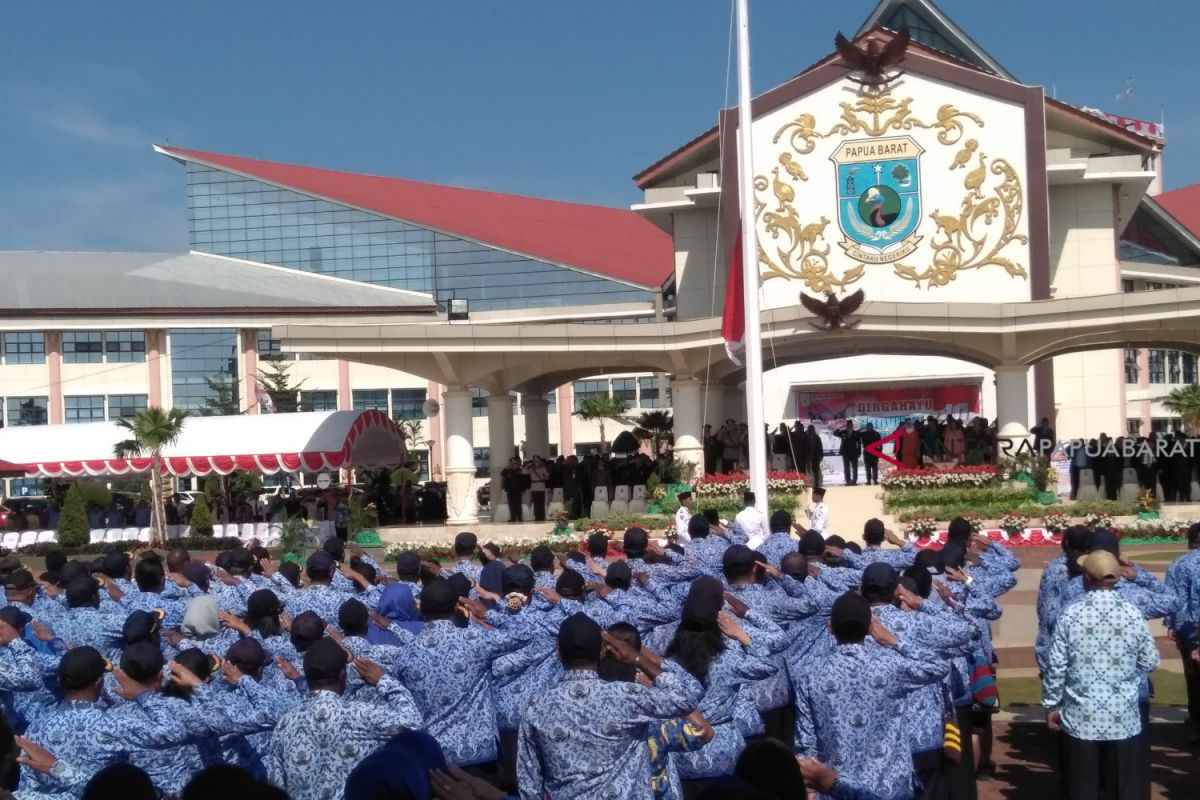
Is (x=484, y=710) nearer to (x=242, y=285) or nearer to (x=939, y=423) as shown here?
(x=939, y=423)

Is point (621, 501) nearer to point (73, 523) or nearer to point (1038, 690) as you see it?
point (73, 523)

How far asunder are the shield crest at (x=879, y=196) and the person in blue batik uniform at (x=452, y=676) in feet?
85.6

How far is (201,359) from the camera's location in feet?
176

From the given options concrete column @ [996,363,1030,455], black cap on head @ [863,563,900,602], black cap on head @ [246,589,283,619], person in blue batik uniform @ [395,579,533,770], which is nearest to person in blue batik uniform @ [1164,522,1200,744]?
black cap on head @ [863,563,900,602]

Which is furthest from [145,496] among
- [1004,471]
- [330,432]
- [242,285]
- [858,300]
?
[1004,471]

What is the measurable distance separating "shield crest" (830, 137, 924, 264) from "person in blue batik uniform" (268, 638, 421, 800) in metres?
27.5

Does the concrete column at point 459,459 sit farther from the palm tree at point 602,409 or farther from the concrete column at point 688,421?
the palm tree at point 602,409

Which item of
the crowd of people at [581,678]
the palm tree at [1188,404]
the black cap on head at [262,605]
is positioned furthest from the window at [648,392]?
the black cap on head at [262,605]

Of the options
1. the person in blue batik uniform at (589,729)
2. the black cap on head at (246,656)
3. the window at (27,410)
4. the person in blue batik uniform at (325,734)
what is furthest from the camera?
the window at (27,410)

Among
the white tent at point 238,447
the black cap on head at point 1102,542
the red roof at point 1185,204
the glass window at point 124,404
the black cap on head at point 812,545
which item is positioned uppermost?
the red roof at point 1185,204

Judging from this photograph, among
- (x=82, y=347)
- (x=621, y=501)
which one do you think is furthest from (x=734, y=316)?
(x=82, y=347)

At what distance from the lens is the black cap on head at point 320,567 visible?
866 cm

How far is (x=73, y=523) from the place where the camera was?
3059cm

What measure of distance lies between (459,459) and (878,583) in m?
22.5
